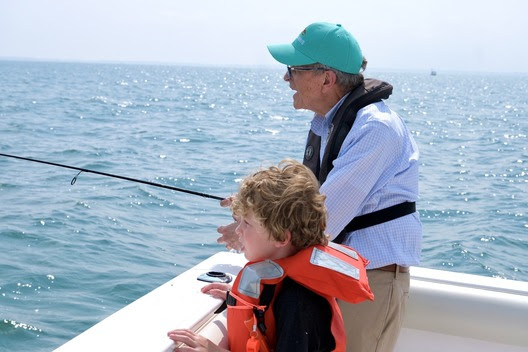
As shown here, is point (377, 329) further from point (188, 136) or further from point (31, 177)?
point (188, 136)

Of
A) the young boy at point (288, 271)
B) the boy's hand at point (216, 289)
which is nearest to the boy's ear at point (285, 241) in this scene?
the young boy at point (288, 271)

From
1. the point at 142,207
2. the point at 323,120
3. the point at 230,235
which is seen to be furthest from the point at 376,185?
the point at 142,207

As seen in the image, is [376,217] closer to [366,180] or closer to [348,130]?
[366,180]

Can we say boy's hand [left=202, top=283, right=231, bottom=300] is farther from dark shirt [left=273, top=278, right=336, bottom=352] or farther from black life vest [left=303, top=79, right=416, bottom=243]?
dark shirt [left=273, top=278, right=336, bottom=352]

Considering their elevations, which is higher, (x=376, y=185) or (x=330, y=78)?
(x=330, y=78)

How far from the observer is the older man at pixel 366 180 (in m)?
1.94

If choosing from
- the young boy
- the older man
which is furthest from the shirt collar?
the young boy

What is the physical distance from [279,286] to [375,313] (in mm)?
435

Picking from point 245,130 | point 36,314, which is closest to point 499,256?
point 36,314

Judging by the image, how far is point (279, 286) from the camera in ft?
5.52

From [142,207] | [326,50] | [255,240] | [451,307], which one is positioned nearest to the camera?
[255,240]

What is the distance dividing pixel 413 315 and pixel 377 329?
547mm

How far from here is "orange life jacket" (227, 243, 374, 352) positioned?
1.66 meters

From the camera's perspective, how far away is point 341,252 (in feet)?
5.80
